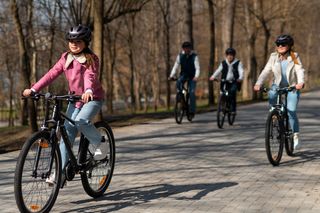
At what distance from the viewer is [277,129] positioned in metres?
8.54

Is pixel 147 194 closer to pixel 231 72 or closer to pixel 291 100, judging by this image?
pixel 291 100

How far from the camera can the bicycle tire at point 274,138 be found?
8.23 m

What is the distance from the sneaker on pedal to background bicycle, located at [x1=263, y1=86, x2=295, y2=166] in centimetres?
280

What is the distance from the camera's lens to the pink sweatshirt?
588 cm

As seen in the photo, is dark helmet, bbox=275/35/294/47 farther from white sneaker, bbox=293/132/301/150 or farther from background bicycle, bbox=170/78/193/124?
background bicycle, bbox=170/78/193/124

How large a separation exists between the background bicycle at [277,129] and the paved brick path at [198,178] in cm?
23

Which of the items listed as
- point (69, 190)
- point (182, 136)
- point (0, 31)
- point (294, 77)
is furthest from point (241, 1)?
point (69, 190)

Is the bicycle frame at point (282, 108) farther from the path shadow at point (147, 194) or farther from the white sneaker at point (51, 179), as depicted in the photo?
the white sneaker at point (51, 179)

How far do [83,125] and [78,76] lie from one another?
542 mm

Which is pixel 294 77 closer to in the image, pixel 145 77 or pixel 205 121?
Result: pixel 205 121

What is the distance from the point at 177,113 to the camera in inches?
567

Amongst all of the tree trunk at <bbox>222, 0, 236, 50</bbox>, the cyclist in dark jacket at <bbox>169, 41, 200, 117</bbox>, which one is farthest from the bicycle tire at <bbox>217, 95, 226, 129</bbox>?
the tree trunk at <bbox>222, 0, 236, 50</bbox>

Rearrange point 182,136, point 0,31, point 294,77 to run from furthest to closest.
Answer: point 0,31, point 182,136, point 294,77

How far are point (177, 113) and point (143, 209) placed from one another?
8666mm
